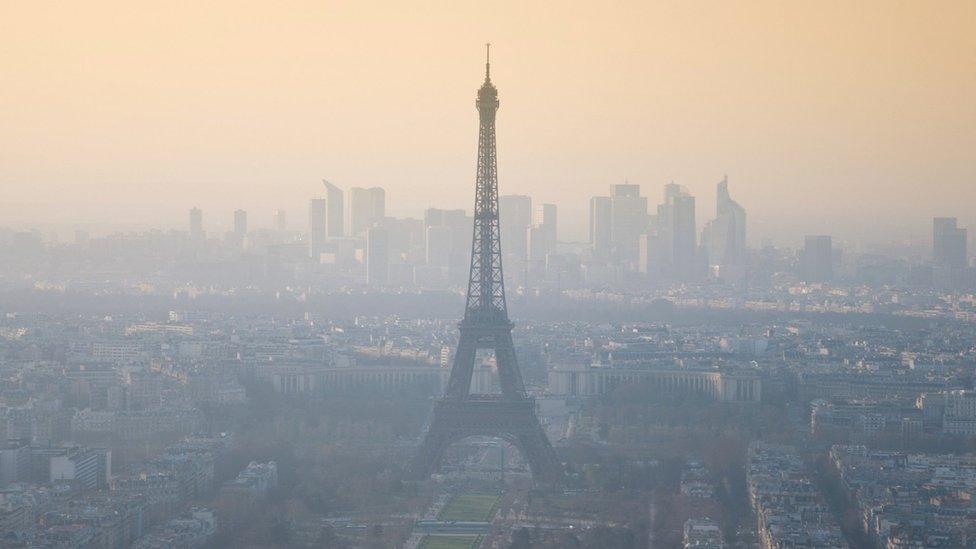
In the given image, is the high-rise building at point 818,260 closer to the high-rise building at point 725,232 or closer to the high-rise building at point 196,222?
the high-rise building at point 725,232

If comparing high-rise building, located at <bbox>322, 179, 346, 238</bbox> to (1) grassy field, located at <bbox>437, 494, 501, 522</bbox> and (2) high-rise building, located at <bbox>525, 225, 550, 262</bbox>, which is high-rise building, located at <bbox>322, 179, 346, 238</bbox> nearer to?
(2) high-rise building, located at <bbox>525, 225, 550, 262</bbox>

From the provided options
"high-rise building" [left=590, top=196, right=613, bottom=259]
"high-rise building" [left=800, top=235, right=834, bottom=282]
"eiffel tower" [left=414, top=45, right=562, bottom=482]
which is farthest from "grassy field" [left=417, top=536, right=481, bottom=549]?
"high-rise building" [left=590, top=196, right=613, bottom=259]

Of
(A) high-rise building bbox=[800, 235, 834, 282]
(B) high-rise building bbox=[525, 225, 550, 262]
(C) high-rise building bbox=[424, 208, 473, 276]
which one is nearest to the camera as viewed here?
(C) high-rise building bbox=[424, 208, 473, 276]

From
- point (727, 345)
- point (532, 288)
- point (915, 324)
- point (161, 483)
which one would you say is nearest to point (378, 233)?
point (532, 288)

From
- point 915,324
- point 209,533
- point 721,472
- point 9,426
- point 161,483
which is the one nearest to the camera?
A: point 209,533

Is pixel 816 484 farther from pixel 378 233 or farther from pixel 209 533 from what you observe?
pixel 378 233

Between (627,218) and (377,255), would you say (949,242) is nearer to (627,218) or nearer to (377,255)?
(627,218)
